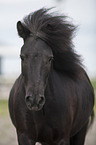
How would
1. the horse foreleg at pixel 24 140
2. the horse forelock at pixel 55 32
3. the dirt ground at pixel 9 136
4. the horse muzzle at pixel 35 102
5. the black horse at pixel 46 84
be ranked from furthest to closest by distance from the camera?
the dirt ground at pixel 9 136
the horse foreleg at pixel 24 140
the horse forelock at pixel 55 32
the black horse at pixel 46 84
the horse muzzle at pixel 35 102

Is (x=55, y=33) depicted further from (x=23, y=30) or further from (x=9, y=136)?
(x=9, y=136)

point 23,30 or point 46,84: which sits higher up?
point 23,30

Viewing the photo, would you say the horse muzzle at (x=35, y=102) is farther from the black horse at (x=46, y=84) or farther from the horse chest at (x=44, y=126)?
the horse chest at (x=44, y=126)

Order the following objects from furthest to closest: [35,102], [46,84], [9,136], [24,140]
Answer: [9,136] < [24,140] < [46,84] < [35,102]

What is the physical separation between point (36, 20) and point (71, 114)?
143cm

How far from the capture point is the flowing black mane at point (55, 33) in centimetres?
430

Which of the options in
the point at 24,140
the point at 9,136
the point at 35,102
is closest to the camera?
the point at 35,102

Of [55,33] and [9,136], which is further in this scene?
[9,136]

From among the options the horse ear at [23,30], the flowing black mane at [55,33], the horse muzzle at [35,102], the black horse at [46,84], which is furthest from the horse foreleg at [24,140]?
the horse ear at [23,30]

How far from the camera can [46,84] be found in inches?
169

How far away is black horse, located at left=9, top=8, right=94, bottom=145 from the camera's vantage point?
3.95m

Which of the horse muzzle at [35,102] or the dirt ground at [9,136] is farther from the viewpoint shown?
the dirt ground at [9,136]

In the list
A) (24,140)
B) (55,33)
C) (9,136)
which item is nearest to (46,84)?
(55,33)

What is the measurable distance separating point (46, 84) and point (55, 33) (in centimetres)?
72
